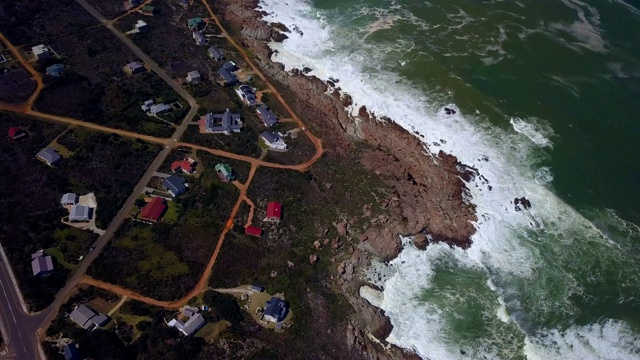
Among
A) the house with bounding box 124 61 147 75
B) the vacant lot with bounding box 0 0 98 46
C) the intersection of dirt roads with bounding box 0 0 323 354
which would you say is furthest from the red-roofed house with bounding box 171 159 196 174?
the vacant lot with bounding box 0 0 98 46

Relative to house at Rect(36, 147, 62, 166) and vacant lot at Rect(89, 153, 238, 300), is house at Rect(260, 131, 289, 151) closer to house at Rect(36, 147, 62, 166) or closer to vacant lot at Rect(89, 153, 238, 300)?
vacant lot at Rect(89, 153, 238, 300)

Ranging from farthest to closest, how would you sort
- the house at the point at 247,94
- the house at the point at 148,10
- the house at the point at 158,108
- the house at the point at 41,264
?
1. the house at the point at 148,10
2. the house at the point at 247,94
3. the house at the point at 158,108
4. the house at the point at 41,264

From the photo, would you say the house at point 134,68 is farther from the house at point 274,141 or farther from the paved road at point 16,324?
the paved road at point 16,324

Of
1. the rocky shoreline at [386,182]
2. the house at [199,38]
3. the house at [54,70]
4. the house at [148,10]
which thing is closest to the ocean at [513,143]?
the rocky shoreline at [386,182]

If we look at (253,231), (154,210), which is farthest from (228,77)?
(253,231)

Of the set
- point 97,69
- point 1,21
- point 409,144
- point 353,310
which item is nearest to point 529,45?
point 409,144

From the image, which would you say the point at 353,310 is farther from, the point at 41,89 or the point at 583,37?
the point at 583,37
